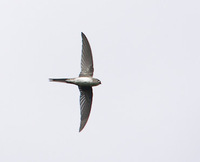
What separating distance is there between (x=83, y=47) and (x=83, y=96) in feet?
5.00

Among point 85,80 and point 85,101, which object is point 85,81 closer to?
point 85,80

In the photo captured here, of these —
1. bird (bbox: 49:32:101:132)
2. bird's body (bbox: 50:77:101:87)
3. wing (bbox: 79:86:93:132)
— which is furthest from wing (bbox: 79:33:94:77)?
wing (bbox: 79:86:93:132)

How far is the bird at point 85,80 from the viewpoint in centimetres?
1631

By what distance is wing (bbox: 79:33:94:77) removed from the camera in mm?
16281

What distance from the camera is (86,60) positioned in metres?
16.4

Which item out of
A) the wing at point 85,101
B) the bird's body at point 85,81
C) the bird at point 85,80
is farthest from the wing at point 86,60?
the wing at point 85,101

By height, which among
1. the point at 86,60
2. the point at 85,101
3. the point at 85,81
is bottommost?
the point at 85,101

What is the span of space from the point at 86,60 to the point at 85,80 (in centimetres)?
56

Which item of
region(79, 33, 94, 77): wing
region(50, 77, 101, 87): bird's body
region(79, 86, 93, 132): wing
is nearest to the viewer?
region(79, 33, 94, 77): wing

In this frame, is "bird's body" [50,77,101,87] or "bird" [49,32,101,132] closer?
"bird" [49,32,101,132]

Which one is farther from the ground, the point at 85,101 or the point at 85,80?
the point at 85,80

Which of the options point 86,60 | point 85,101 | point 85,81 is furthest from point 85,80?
point 85,101

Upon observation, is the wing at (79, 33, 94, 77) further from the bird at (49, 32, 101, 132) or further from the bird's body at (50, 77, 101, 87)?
the bird's body at (50, 77, 101, 87)

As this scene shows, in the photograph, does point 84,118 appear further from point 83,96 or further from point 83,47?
point 83,47
